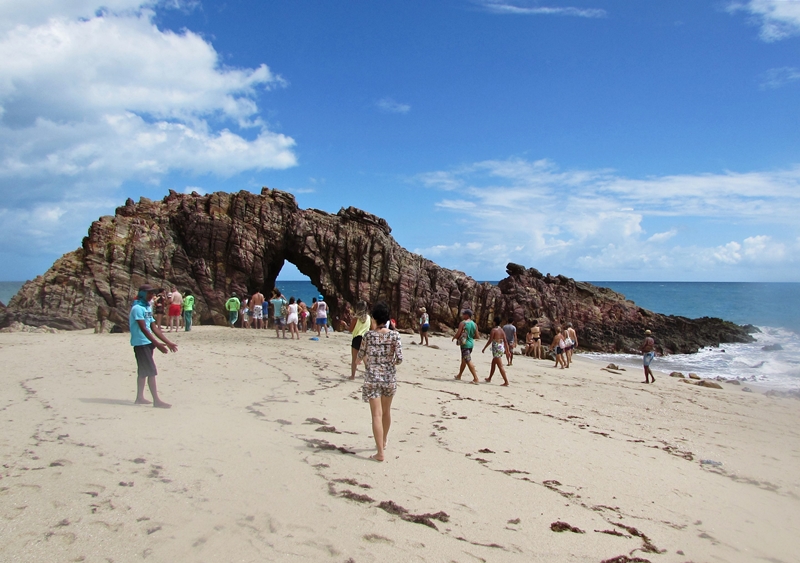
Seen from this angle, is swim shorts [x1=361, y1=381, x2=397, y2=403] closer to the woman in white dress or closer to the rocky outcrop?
the woman in white dress

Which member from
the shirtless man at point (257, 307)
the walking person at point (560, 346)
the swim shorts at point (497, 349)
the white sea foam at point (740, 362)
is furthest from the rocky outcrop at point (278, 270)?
the swim shorts at point (497, 349)

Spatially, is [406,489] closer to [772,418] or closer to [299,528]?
[299,528]

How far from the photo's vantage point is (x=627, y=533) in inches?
183

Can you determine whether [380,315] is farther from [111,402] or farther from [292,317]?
[292,317]

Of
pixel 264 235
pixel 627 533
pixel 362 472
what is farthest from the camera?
pixel 264 235

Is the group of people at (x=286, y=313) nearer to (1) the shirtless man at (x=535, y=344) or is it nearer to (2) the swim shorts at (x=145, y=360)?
(1) the shirtless man at (x=535, y=344)

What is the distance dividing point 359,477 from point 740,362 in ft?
93.5

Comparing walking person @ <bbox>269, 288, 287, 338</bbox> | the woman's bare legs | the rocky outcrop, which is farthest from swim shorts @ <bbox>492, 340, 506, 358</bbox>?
the rocky outcrop

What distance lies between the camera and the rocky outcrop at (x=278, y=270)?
26969mm

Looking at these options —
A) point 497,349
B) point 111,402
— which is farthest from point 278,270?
point 111,402

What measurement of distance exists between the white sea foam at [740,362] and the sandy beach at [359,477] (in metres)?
12.4

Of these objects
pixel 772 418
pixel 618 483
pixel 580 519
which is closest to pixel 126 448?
pixel 580 519

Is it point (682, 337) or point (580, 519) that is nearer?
point (580, 519)

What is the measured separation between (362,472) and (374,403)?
2.74 ft
